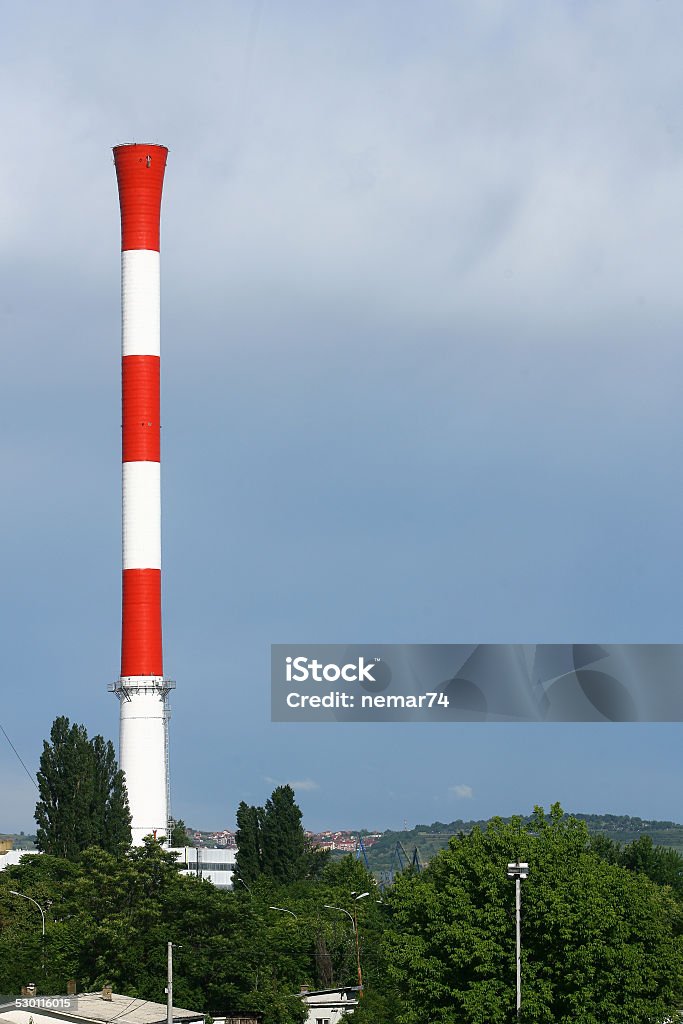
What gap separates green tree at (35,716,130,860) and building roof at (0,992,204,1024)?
36574 millimetres

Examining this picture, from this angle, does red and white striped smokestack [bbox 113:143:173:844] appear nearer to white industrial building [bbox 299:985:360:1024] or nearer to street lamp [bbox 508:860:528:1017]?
white industrial building [bbox 299:985:360:1024]

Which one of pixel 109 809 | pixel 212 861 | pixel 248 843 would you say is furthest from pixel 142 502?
pixel 212 861

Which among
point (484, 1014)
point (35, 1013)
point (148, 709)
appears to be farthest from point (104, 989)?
point (148, 709)

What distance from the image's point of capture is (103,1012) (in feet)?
253

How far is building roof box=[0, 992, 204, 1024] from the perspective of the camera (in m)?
75.7

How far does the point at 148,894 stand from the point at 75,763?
32.4 metres

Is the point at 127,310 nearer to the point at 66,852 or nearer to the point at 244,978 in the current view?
the point at 66,852

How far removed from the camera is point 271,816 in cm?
13488

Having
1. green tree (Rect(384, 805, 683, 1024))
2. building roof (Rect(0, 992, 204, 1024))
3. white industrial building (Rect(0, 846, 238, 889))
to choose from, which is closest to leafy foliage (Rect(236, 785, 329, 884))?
white industrial building (Rect(0, 846, 238, 889))

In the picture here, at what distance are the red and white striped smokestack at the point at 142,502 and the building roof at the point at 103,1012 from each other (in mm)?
36724

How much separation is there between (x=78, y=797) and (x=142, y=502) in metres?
23.8

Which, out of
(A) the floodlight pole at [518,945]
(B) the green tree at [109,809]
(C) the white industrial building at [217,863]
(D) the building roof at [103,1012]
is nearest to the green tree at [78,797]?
(B) the green tree at [109,809]

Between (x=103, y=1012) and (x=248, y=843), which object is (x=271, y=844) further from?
(x=103, y=1012)

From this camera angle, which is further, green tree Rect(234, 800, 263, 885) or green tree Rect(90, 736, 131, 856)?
green tree Rect(234, 800, 263, 885)
